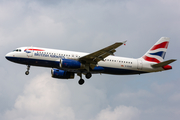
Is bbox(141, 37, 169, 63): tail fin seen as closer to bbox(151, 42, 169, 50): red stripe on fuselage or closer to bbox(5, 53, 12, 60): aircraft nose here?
bbox(151, 42, 169, 50): red stripe on fuselage

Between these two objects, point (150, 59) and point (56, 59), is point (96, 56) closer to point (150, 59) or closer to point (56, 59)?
point (56, 59)

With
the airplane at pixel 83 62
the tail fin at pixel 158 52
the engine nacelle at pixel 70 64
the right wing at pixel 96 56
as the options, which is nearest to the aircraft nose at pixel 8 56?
the airplane at pixel 83 62

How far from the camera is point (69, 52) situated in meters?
40.0

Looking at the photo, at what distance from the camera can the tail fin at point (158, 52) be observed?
147 ft

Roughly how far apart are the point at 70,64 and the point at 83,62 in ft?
7.37

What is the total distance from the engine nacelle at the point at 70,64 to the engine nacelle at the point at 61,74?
577 centimetres

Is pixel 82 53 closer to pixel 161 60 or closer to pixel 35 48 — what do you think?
pixel 35 48

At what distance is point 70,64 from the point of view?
37969mm

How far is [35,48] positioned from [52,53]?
8.27 feet

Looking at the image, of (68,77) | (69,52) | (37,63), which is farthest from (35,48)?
(68,77)

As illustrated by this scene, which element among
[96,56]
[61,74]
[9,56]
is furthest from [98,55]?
[9,56]

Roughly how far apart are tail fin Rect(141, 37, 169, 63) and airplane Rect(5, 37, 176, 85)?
24 centimetres

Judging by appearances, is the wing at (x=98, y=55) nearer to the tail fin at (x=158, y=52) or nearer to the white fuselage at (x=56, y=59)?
the white fuselage at (x=56, y=59)

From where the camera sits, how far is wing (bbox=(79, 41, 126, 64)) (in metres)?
35.8
